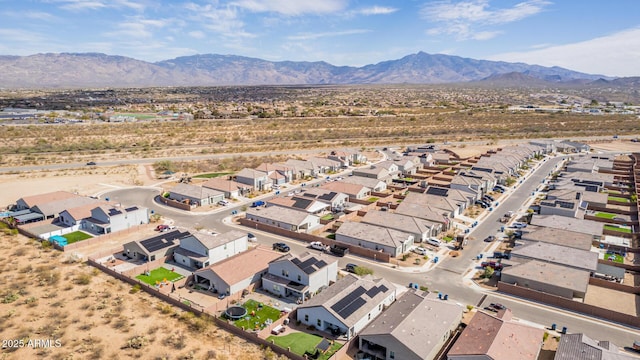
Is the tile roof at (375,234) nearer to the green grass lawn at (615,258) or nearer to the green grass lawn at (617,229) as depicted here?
the green grass lawn at (615,258)

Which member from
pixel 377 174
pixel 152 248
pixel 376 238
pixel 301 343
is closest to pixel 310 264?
pixel 301 343

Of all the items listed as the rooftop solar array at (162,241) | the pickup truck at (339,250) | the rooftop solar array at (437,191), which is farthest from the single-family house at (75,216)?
the rooftop solar array at (437,191)

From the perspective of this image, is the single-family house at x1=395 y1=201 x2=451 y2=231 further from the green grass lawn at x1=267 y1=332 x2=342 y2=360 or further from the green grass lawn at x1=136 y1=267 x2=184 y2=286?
the green grass lawn at x1=136 y1=267 x2=184 y2=286

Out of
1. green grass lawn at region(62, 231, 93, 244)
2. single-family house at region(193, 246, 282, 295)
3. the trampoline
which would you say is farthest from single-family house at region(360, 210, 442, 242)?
green grass lawn at region(62, 231, 93, 244)

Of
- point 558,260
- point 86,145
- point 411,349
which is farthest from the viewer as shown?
point 86,145

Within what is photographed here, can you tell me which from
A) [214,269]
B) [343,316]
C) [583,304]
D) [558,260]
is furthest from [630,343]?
[214,269]

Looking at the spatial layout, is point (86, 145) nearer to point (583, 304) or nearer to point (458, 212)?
point (458, 212)

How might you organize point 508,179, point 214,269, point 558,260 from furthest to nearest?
point 508,179 < point 558,260 < point 214,269
